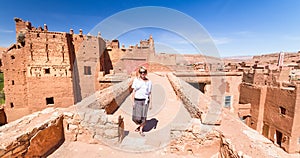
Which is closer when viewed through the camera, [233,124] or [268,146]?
[268,146]

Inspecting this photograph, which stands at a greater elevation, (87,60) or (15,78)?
(87,60)

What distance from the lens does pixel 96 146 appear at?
9.96 ft

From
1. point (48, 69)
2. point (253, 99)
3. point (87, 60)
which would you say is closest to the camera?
point (253, 99)

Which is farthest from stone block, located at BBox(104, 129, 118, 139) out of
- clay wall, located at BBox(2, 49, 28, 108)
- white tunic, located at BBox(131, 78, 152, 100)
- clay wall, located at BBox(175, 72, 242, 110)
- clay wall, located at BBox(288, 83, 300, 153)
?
clay wall, located at BBox(2, 49, 28, 108)

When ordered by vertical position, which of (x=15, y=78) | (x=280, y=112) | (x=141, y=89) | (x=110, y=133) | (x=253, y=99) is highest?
(x=141, y=89)

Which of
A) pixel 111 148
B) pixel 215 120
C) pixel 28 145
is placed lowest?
pixel 111 148

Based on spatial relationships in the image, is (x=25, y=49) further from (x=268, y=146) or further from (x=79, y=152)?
(x=268, y=146)

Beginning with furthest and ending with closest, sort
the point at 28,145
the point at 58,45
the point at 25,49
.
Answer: the point at 58,45, the point at 25,49, the point at 28,145

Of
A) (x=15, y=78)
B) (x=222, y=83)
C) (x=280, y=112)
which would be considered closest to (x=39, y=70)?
(x=15, y=78)

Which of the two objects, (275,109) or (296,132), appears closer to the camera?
(296,132)

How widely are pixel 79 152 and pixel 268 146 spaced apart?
10.7 ft

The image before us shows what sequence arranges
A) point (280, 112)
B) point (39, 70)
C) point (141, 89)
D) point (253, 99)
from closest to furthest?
point (141, 89), point (280, 112), point (253, 99), point (39, 70)

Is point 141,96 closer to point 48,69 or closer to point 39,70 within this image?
point 48,69

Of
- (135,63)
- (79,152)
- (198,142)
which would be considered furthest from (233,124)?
(135,63)
